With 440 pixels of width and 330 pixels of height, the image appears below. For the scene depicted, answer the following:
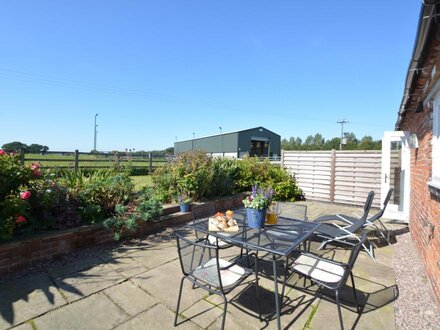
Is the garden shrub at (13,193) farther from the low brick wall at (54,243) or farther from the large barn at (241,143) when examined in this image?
the large barn at (241,143)

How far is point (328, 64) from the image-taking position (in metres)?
10.1

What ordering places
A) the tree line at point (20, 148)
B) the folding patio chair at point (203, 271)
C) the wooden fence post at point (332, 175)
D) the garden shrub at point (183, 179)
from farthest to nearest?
the wooden fence post at point (332, 175), the tree line at point (20, 148), the garden shrub at point (183, 179), the folding patio chair at point (203, 271)

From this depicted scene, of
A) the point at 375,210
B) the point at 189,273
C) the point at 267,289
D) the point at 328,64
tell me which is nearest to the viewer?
the point at 189,273

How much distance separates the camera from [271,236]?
230 centimetres

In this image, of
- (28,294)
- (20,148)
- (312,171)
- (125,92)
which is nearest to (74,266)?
(28,294)

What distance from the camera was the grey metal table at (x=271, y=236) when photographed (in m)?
1.95

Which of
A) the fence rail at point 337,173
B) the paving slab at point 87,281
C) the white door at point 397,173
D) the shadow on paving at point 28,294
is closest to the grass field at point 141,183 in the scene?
the paving slab at point 87,281

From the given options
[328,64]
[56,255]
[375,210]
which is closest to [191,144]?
[328,64]

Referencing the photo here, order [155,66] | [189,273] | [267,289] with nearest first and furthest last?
[189,273], [267,289], [155,66]

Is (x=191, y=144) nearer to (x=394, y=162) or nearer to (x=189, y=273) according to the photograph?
(x=394, y=162)

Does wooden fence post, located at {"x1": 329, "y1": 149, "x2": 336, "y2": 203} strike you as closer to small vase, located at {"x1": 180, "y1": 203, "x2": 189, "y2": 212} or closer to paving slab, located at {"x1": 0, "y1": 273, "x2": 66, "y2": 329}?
small vase, located at {"x1": 180, "y1": 203, "x2": 189, "y2": 212}

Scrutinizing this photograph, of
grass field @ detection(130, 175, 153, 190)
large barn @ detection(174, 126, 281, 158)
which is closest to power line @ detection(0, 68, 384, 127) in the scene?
large barn @ detection(174, 126, 281, 158)

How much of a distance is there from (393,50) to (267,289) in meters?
5.87

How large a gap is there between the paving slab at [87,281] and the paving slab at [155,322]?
0.65 meters
